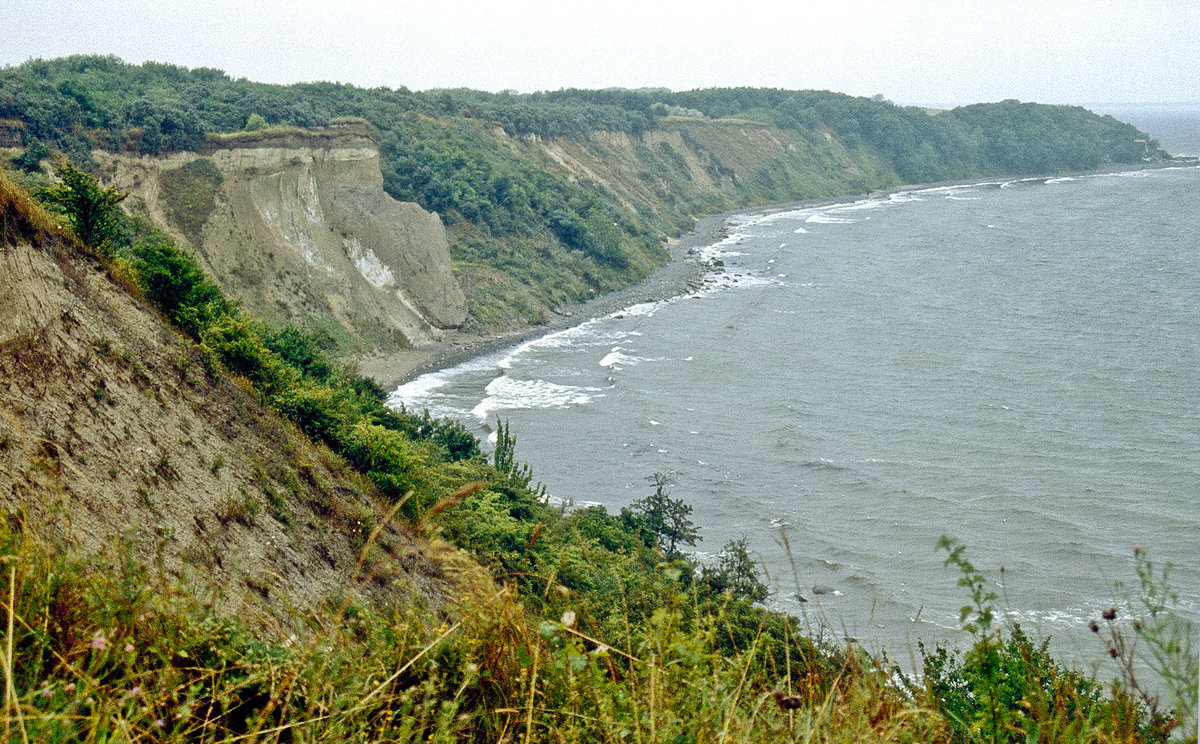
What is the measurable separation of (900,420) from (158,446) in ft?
90.0

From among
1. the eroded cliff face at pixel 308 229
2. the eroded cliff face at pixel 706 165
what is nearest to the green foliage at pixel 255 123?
the eroded cliff face at pixel 308 229

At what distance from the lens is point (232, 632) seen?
4.04 m

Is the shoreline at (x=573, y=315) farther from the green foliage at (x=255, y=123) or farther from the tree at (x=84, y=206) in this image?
the tree at (x=84, y=206)

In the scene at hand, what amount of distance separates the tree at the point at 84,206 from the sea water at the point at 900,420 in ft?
43.6

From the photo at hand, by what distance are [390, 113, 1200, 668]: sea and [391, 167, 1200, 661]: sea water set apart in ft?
0.37

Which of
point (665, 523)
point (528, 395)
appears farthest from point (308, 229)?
point (665, 523)

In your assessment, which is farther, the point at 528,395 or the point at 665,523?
the point at 528,395

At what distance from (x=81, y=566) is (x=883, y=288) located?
59181 millimetres

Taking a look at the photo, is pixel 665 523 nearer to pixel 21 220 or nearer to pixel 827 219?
pixel 21 220

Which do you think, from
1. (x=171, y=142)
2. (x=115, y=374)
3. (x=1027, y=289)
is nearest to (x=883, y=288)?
(x=1027, y=289)

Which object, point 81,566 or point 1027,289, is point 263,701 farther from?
point 1027,289

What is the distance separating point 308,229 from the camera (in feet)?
149

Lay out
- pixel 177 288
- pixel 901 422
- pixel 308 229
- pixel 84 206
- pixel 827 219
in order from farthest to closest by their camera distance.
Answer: pixel 827 219, pixel 308 229, pixel 901 422, pixel 177 288, pixel 84 206

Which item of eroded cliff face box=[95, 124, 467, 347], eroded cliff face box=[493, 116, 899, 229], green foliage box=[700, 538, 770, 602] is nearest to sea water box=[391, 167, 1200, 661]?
green foliage box=[700, 538, 770, 602]
